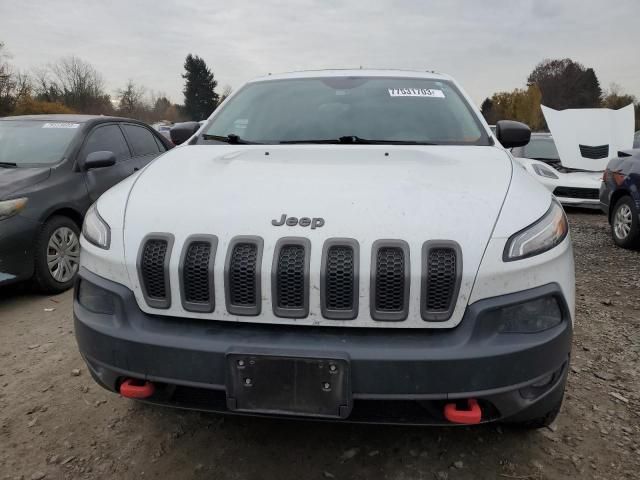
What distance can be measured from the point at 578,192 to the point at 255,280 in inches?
310

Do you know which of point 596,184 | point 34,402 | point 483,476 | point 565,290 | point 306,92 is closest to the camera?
point 565,290

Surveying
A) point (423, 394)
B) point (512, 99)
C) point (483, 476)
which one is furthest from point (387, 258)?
point (512, 99)

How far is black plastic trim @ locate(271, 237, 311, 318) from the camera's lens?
167cm

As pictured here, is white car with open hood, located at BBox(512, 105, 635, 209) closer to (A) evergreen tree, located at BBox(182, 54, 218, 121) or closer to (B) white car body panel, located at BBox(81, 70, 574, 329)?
(B) white car body panel, located at BBox(81, 70, 574, 329)

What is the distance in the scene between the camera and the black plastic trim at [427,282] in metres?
1.65

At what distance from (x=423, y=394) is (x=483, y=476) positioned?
0.70 meters

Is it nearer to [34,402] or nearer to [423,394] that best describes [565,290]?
[423,394]

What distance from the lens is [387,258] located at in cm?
167

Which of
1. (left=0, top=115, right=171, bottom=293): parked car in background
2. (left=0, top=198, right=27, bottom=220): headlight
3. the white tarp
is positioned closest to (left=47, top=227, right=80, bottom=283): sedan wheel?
(left=0, top=115, right=171, bottom=293): parked car in background

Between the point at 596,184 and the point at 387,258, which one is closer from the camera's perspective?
the point at 387,258

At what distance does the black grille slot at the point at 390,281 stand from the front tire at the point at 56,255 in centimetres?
339

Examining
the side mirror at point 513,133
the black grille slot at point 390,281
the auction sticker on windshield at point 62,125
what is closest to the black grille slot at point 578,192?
the side mirror at point 513,133

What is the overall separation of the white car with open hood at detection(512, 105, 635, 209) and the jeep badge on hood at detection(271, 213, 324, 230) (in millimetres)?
7306

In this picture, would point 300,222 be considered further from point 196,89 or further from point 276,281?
point 196,89
